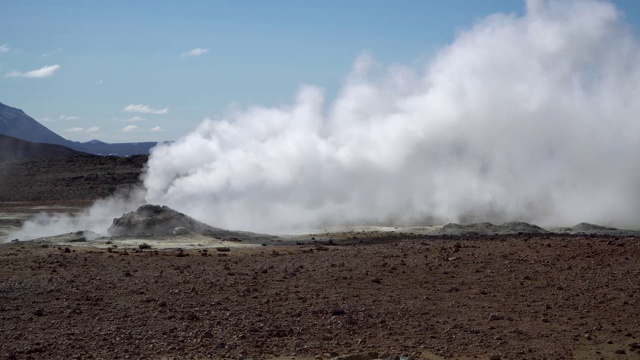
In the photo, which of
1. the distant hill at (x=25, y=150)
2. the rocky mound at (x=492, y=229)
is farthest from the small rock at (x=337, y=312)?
the distant hill at (x=25, y=150)

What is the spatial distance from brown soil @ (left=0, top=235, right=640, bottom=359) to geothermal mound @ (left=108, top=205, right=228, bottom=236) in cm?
764

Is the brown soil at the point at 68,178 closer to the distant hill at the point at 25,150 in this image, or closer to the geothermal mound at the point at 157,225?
the distant hill at the point at 25,150

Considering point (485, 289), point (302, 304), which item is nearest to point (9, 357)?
point (302, 304)

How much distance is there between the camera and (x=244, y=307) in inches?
573

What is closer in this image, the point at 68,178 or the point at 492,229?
the point at 492,229

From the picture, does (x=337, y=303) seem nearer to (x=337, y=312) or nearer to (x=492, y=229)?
(x=337, y=312)

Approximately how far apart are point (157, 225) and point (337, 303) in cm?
1653

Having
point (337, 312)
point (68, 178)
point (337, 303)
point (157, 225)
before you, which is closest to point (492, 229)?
point (157, 225)

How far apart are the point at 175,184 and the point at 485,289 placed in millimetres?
27395

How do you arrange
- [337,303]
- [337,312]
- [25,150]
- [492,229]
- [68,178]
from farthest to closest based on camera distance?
[25,150] → [68,178] → [492,229] → [337,303] → [337,312]

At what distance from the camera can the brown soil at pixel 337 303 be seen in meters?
12.2

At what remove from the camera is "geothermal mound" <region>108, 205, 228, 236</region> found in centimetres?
2948

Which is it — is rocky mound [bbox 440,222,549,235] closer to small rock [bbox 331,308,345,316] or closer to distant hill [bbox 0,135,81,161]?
small rock [bbox 331,308,345,316]

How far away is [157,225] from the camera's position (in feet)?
99.0
